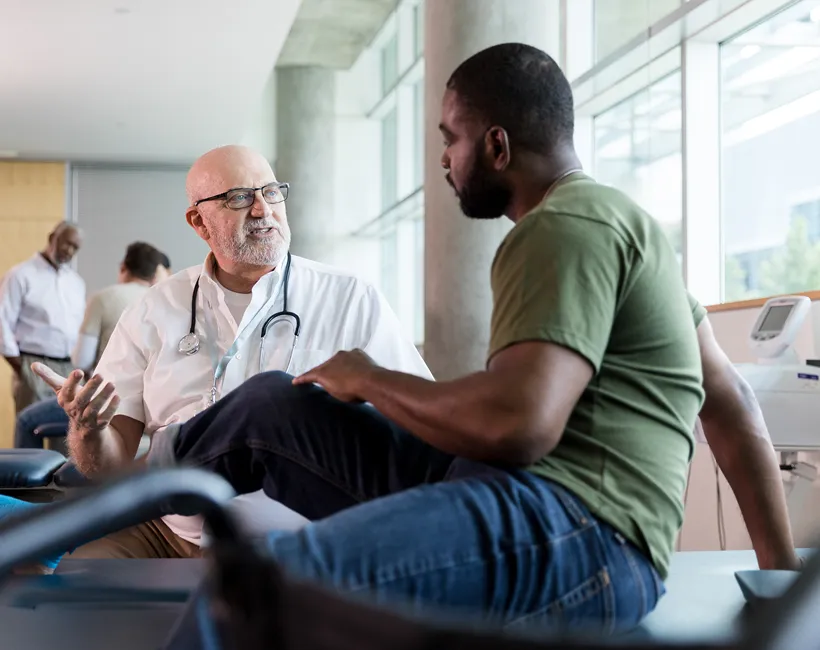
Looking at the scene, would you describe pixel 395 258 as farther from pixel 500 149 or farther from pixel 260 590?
pixel 260 590

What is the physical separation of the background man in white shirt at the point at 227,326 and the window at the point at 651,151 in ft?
8.46

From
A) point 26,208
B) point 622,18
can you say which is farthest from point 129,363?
point 26,208

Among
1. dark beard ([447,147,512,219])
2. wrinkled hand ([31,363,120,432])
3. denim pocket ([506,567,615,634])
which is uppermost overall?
dark beard ([447,147,512,219])

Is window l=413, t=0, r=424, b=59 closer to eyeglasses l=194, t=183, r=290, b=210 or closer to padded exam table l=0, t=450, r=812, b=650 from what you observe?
eyeglasses l=194, t=183, r=290, b=210

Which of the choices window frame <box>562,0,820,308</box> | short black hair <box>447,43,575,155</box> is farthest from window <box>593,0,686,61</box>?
short black hair <box>447,43,575,155</box>

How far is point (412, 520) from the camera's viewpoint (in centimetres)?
104

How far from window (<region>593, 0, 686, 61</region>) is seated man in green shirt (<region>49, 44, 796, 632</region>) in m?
3.73

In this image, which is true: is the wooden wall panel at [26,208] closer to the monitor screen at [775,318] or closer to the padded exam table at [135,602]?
the monitor screen at [775,318]

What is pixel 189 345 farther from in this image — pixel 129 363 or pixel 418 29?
pixel 418 29

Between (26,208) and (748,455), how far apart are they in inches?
421

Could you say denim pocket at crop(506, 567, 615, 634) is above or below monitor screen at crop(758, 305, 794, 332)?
below

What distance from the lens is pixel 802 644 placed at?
1.40 ft

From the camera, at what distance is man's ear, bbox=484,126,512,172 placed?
4.72 feet

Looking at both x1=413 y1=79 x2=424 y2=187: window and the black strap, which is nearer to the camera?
the black strap
